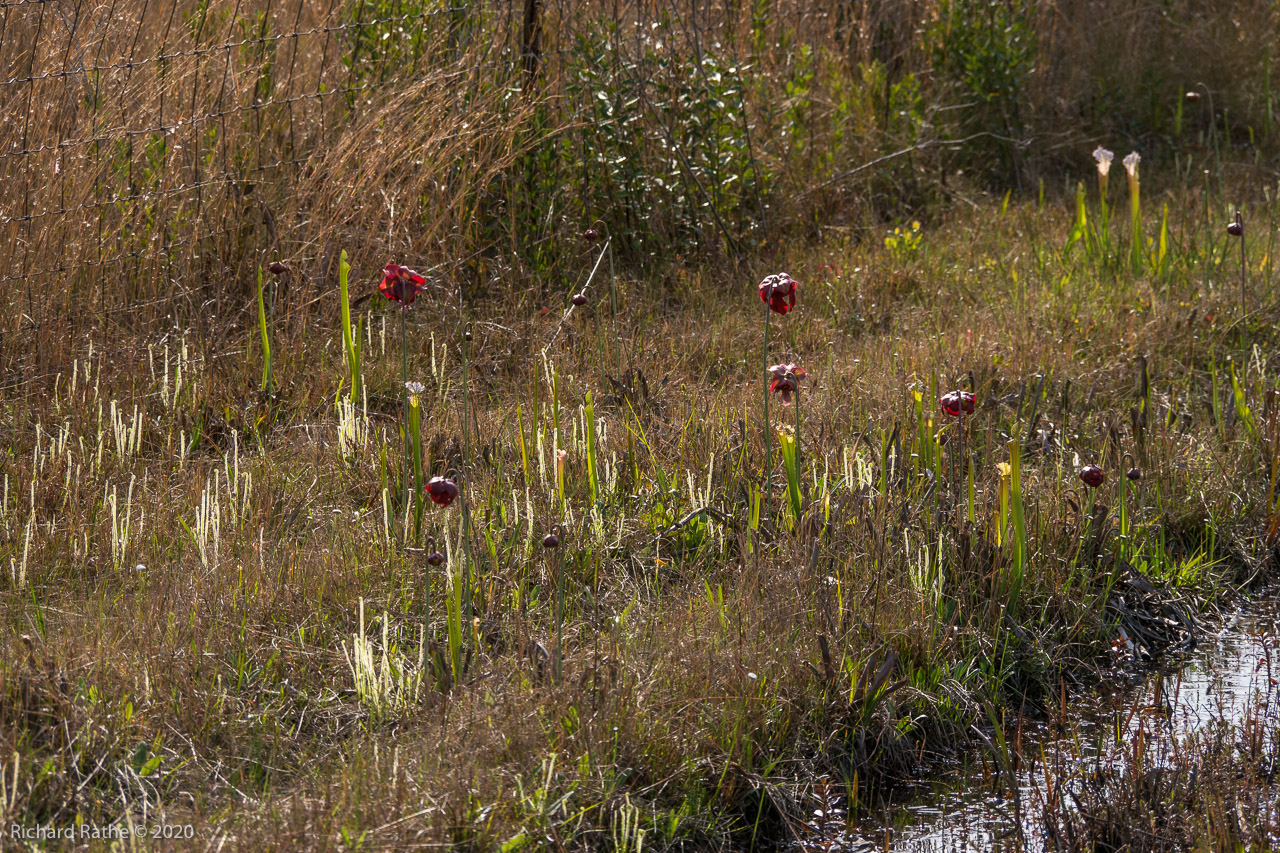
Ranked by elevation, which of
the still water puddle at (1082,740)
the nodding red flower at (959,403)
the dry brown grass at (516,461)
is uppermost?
the nodding red flower at (959,403)

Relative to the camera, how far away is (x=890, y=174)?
616cm

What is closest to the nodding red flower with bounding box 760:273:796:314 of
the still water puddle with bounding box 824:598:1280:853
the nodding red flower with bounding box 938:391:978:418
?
the nodding red flower with bounding box 938:391:978:418

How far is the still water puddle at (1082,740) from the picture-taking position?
8.09ft

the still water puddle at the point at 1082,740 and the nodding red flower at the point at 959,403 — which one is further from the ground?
the nodding red flower at the point at 959,403

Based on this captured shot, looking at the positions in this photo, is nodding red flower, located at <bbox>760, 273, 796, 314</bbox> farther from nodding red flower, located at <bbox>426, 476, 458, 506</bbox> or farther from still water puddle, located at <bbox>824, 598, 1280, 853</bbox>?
still water puddle, located at <bbox>824, 598, 1280, 853</bbox>

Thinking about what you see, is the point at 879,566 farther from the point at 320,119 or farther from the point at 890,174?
the point at 890,174

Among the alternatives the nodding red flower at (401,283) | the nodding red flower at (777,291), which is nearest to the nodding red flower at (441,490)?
the nodding red flower at (401,283)

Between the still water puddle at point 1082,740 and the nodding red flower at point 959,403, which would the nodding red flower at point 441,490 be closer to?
the still water puddle at point 1082,740

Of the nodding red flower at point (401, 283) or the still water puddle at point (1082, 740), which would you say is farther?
the nodding red flower at point (401, 283)

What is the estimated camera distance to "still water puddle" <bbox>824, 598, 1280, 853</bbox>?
2.46 m

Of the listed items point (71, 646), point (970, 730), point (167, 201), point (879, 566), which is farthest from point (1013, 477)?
point (167, 201)

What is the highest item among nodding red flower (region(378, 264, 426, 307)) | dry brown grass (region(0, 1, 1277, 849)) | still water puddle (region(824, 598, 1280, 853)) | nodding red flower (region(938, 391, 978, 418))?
nodding red flower (region(378, 264, 426, 307))

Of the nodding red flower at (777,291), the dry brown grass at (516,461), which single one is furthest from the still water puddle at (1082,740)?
the nodding red flower at (777,291)

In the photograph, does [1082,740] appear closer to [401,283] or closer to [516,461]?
[516,461]
